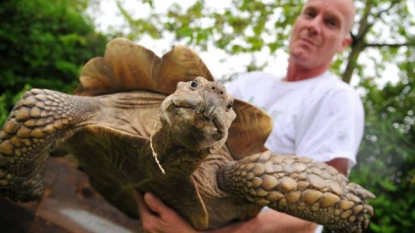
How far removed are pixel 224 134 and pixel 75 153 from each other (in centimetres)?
99

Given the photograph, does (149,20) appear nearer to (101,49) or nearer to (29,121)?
(101,49)

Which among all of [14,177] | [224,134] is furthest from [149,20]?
[224,134]

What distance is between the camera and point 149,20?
4.62m

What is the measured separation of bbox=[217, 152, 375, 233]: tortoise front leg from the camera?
59.4 inches

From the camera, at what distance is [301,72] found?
2.64m

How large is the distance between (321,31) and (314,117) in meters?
Answer: 0.61

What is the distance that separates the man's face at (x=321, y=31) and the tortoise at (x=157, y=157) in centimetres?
104

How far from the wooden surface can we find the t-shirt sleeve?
0.97 m

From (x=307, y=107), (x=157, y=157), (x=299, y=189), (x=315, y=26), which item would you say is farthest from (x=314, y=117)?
(x=157, y=157)

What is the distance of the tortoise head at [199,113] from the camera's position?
0.99 m

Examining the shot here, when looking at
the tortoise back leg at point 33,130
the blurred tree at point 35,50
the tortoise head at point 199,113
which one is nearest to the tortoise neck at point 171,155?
the tortoise head at point 199,113

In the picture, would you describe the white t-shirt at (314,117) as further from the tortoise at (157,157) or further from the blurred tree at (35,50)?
the blurred tree at (35,50)

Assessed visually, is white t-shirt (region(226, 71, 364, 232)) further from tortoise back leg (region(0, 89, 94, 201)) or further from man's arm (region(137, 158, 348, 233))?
tortoise back leg (region(0, 89, 94, 201))

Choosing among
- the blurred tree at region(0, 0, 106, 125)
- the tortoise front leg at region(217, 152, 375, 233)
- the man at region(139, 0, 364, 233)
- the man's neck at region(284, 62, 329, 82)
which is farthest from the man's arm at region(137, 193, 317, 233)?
the blurred tree at region(0, 0, 106, 125)
